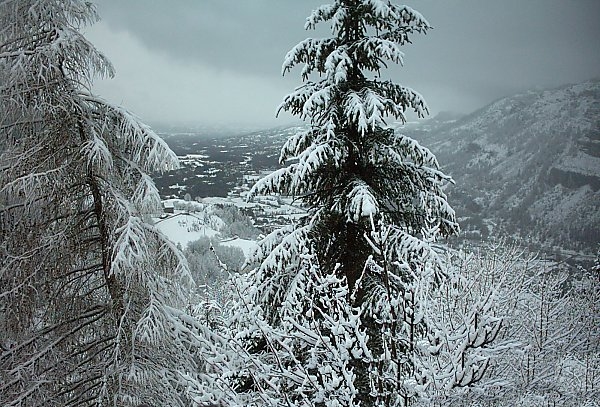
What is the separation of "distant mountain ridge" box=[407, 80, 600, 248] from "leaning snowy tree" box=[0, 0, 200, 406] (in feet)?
110

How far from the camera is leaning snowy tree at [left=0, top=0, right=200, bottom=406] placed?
5012 mm

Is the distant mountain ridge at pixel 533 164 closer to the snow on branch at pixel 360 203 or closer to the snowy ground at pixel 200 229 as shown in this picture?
the snowy ground at pixel 200 229

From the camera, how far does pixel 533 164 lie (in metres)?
122

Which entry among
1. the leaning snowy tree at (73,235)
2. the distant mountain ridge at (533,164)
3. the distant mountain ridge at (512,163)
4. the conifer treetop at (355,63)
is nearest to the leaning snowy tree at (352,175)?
the conifer treetop at (355,63)

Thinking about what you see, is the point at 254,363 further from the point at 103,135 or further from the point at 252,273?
the point at 103,135

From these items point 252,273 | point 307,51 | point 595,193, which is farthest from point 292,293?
point 595,193

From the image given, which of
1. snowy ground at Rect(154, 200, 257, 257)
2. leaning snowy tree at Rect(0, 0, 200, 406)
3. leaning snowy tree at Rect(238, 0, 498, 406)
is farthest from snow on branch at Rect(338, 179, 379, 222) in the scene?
snowy ground at Rect(154, 200, 257, 257)

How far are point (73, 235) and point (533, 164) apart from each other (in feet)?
448

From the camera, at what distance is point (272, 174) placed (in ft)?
20.2

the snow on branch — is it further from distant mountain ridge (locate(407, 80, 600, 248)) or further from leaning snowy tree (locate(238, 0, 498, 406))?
distant mountain ridge (locate(407, 80, 600, 248))

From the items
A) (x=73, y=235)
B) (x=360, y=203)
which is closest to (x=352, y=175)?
(x=360, y=203)

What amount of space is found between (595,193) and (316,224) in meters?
91.1

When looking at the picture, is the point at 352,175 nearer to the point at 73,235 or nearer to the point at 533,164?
the point at 73,235

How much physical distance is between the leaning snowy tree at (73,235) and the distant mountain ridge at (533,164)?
3366 centimetres
